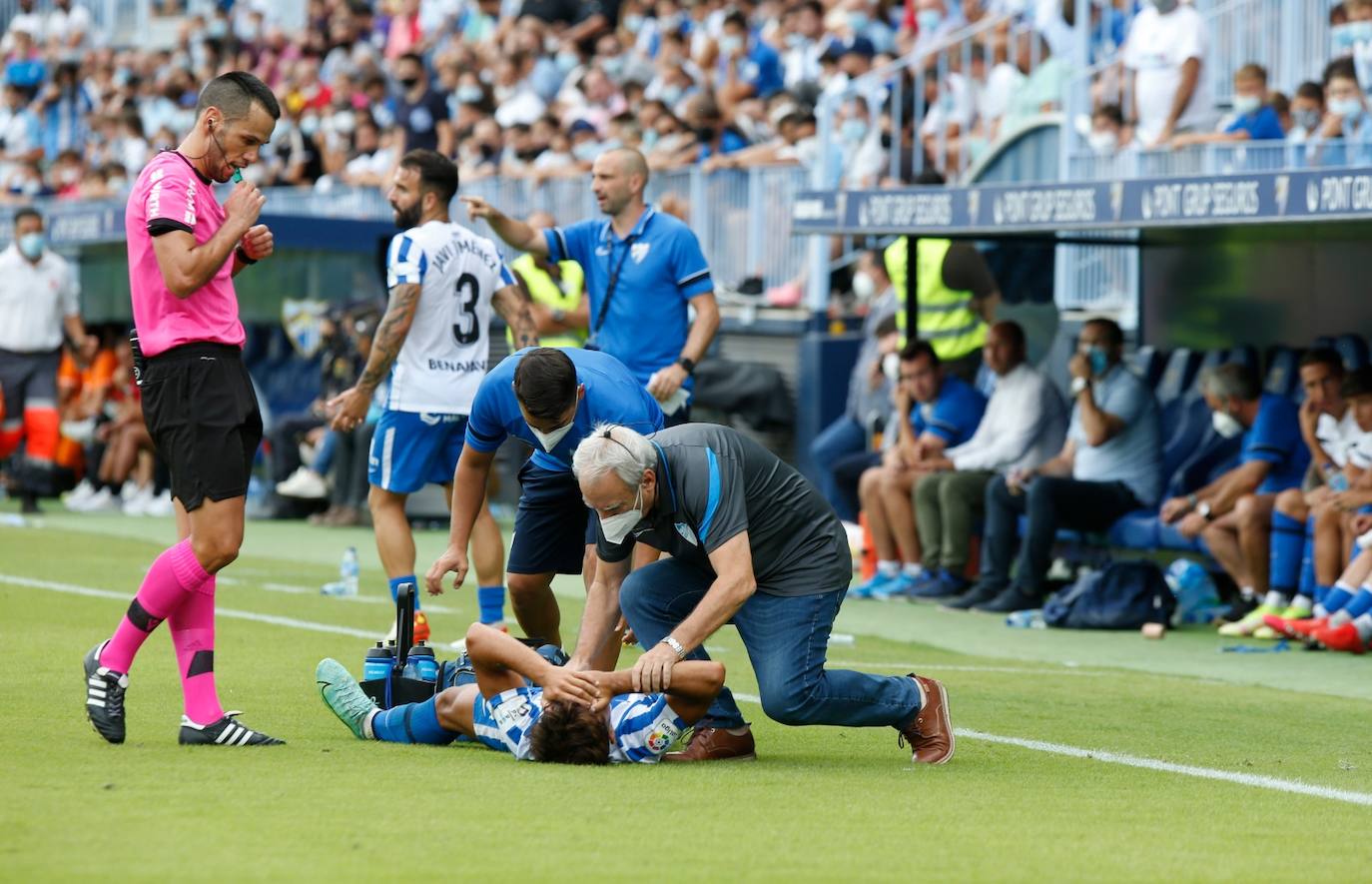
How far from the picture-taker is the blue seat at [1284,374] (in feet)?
43.2

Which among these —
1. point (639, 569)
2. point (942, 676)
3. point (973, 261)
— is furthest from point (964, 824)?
point (973, 261)

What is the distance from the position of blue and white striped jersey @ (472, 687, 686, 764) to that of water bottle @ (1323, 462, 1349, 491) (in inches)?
233

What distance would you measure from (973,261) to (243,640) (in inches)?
252

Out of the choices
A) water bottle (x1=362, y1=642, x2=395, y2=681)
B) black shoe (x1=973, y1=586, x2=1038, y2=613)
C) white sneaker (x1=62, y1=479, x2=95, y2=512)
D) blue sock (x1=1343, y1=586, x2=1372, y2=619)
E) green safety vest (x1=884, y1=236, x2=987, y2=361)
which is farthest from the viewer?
white sneaker (x1=62, y1=479, x2=95, y2=512)

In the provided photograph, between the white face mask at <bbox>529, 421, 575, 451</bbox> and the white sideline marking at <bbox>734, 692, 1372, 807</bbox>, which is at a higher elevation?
the white face mask at <bbox>529, 421, 575, 451</bbox>

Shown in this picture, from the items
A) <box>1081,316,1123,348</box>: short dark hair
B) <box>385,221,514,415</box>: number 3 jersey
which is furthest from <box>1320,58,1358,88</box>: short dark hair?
<box>385,221,514,415</box>: number 3 jersey

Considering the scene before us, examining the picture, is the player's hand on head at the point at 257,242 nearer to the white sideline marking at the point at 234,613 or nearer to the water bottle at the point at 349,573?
the white sideline marking at the point at 234,613

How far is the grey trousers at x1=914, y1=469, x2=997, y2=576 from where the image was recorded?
13.6 meters

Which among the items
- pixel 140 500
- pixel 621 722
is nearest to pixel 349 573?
pixel 621 722

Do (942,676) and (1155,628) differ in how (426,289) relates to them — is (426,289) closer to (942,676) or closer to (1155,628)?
(942,676)

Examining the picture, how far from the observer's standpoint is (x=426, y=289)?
32.7ft

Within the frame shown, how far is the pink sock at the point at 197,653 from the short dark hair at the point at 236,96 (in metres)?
1.54

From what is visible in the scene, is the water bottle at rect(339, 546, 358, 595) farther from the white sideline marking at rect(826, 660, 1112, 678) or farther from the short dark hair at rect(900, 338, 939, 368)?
the short dark hair at rect(900, 338, 939, 368)

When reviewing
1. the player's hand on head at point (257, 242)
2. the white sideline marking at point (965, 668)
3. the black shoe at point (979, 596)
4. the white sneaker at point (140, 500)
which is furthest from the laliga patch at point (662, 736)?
the white sneaker at point (140, 500)
